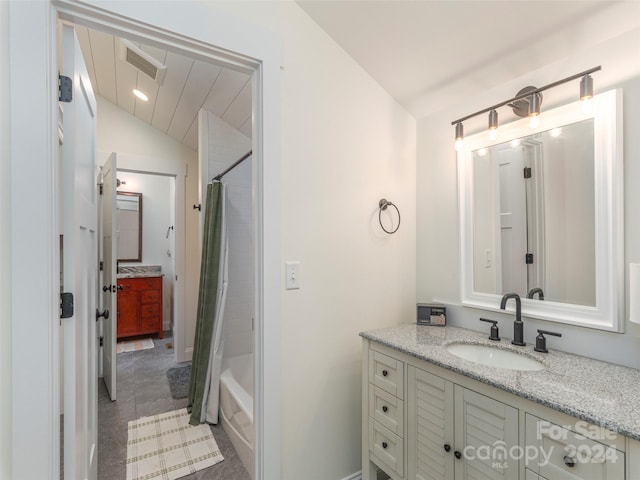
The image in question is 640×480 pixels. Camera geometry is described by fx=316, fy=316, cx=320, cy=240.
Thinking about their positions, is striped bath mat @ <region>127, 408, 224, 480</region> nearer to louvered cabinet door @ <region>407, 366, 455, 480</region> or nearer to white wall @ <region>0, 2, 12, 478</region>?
white wall @ <region>0, 2, 12, 478</region>

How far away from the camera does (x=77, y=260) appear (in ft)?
3.75

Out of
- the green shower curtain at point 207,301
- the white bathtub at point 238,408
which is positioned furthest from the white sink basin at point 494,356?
the green shower curtain at point 207,301

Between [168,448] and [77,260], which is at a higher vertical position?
[77,260]

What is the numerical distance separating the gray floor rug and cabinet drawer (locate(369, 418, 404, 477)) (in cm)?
185

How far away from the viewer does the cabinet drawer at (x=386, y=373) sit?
4.62 ft

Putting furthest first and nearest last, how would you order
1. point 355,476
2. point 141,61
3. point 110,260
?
point 110,260 → point 141,61 → point 355,476

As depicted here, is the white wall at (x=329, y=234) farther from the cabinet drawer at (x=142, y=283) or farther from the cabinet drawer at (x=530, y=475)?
the cabinet drawer at (x=142, y=283)

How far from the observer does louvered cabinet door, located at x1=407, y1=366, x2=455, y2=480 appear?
47.6 inches

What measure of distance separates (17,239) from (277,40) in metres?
1.22

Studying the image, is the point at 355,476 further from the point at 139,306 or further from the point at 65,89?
the point at 139,306

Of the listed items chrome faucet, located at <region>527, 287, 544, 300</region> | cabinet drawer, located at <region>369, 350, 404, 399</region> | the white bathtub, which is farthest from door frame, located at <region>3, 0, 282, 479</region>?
chrome faucet, located at <region>527, 287, 544, 300</region>

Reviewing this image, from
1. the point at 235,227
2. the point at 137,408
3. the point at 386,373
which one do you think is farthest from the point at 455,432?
the point at 137,408

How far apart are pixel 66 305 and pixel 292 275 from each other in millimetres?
840

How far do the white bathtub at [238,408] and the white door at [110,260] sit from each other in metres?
0.92
